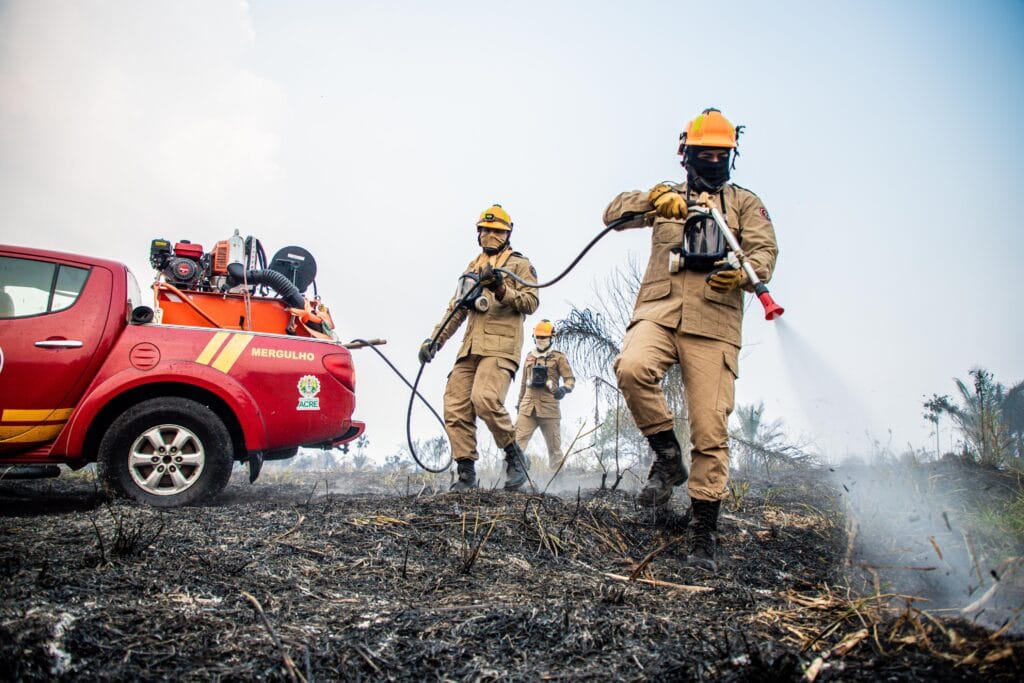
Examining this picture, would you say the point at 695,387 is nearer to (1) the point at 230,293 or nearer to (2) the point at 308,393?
(2) the point at 308,393

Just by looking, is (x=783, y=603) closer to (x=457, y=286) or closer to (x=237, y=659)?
(x=237, y=659)

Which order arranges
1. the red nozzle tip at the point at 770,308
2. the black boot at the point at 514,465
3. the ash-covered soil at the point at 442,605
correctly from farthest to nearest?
the black boot at the point at 514,465 → the red nozzle tip at the point at 770,308 → the ash-covered soil at the point at 442,605

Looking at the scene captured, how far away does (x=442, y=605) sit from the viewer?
2107 millimetres

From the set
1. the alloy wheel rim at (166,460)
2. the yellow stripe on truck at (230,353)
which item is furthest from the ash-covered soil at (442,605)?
the yellow stripe on truck at (230,353)

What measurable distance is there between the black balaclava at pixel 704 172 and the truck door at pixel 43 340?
3.75 metres

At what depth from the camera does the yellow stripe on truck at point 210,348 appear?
4.15 meters

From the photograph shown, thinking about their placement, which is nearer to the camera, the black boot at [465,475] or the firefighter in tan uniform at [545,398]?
the black boot at [465,475]

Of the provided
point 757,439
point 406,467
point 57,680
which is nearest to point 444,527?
point 57,680

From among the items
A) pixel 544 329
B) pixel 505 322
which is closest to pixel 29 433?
pixel 505 322

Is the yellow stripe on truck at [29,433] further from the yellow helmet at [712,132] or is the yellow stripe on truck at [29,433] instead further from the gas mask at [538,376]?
the gas mask at [538,376]

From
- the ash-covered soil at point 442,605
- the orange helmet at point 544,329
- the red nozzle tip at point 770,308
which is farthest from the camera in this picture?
the orange helmet at point 544,329

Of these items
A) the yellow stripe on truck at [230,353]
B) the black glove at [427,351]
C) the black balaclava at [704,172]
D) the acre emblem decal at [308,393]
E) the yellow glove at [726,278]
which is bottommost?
the acre emblem decal at [308,393]

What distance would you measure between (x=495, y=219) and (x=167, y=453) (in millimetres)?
3123

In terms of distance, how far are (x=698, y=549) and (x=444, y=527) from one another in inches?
47.8
